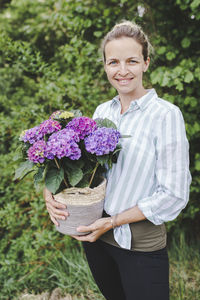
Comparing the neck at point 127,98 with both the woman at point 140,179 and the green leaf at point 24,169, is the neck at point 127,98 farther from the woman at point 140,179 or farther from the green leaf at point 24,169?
the green leaf at point 24,169

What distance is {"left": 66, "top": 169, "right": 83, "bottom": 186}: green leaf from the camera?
47.3 inches

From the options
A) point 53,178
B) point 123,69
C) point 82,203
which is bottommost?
point 82,203

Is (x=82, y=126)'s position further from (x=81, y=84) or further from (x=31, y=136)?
(x=81, y=84)

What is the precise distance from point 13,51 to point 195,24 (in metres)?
1.55

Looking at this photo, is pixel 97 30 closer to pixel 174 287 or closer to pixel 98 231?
pixel 98 231

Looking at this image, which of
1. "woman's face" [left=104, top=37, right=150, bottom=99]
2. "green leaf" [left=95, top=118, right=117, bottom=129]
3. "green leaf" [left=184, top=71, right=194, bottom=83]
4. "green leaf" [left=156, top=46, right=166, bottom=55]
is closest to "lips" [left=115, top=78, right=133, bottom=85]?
"woman's face" [left=104, top=37, right=150, bottom=99]

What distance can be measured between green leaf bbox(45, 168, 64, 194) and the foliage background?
1198 mm

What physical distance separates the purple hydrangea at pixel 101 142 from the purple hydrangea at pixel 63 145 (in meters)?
0.06

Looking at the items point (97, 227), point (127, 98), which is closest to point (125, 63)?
point (127, 98)

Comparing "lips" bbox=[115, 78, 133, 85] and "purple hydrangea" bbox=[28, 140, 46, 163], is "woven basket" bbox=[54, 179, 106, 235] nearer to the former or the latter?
"purple hydrangea" bbox=[28, 140, 46, 163]

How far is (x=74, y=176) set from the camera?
1.22 m

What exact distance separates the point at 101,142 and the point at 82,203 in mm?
311

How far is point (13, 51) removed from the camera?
238 cm

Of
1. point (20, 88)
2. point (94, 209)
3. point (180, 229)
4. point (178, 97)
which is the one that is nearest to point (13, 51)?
point (20, 88)
